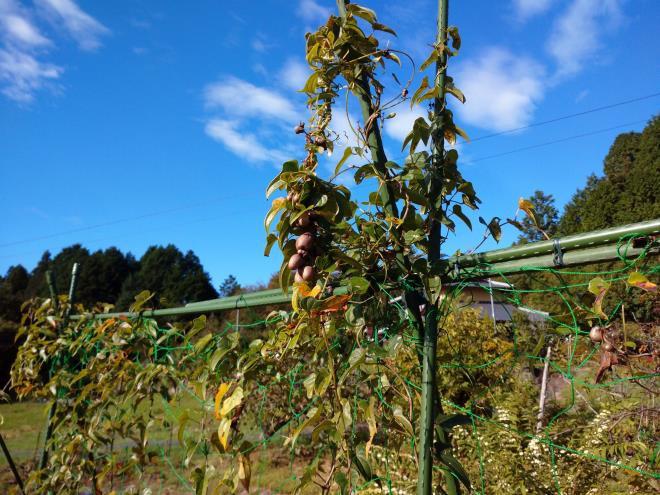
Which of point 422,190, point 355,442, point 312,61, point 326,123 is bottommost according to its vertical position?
point 355,442

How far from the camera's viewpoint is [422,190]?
3.41ft

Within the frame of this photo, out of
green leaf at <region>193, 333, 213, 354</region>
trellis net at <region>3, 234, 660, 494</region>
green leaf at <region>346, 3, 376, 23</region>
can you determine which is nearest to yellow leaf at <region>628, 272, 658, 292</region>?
trellis net at <region>3, 234, 660, 494</region>

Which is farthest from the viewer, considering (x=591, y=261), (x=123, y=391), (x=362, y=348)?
(x=123, y=391)

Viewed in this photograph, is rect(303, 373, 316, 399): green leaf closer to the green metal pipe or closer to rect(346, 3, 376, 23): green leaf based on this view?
the green metal pipe

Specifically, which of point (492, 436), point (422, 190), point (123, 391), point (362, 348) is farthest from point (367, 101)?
point (492, 436)

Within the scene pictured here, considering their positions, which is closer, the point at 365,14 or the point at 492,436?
the point at 365,14

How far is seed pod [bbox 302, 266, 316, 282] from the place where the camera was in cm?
102

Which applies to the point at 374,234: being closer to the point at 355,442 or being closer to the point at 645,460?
the point at 355,442

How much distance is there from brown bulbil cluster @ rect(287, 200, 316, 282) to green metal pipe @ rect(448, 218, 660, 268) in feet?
0.97

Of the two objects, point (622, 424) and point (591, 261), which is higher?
point (591, 261)

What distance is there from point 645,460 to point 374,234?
1537 mm

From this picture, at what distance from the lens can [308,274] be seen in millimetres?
1022

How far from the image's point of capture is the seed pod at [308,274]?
→ 1023 millimetres

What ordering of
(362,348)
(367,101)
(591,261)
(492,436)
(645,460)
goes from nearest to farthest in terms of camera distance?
(591,261), (362,348), (367,101), (645,460), (492,436)
